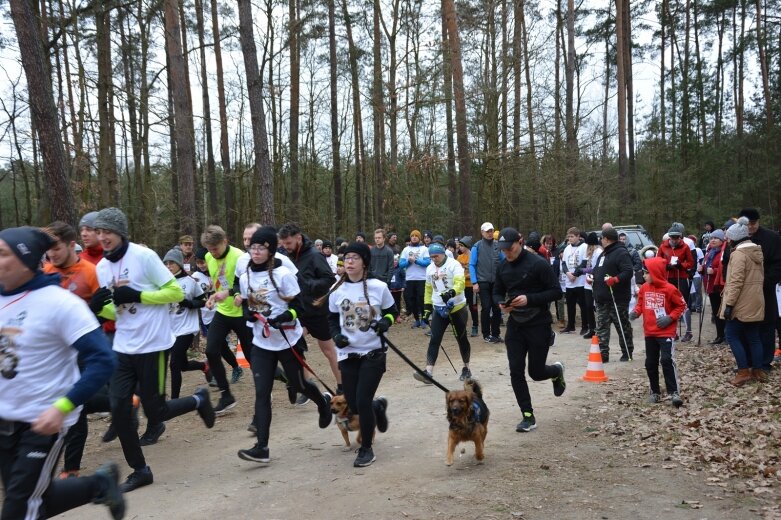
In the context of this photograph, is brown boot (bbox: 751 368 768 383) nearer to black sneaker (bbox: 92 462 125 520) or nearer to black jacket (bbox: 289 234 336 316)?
black jacket (bbox: 289 234 336 316)

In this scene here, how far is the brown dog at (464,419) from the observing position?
5.66 metres

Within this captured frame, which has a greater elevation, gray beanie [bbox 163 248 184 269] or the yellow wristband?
gray beanie [bbox 163 248 184 269]

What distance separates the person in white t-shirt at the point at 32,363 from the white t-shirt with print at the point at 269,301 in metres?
2.69

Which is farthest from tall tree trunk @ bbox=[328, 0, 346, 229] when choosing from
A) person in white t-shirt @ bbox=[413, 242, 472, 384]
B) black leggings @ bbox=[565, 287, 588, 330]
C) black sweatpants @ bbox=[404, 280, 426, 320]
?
person in white t-shirt @ bbox=[413, 242, 472, 384]

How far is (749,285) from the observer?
8.36 m

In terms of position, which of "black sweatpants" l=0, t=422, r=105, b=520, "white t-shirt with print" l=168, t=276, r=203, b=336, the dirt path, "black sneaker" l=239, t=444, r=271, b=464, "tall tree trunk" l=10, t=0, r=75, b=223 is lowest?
the dirt path

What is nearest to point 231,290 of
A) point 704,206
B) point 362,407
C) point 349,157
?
point 362,407

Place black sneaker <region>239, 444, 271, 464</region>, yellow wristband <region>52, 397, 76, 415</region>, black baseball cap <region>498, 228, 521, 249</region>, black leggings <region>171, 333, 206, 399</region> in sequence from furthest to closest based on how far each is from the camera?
1. black leggings <region>171, 333, 206, 399</region>
2. black baseball cap <region>498, 228, 521, 249</region>
3. black sneaker <region>239, 444, 271, 464</region>
4. yellow wristband <region>52, 397, 76, 415</region>

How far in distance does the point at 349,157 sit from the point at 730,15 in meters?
23.6

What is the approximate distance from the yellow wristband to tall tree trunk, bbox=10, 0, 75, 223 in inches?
300

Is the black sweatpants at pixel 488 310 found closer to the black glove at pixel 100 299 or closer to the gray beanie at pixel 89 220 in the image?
the gray beanie at pixel 89 220

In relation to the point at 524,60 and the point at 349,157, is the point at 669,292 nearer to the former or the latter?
the point at 524,60

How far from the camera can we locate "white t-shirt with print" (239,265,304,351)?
6.17 m

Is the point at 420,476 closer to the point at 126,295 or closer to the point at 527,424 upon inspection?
the point at 527,424
